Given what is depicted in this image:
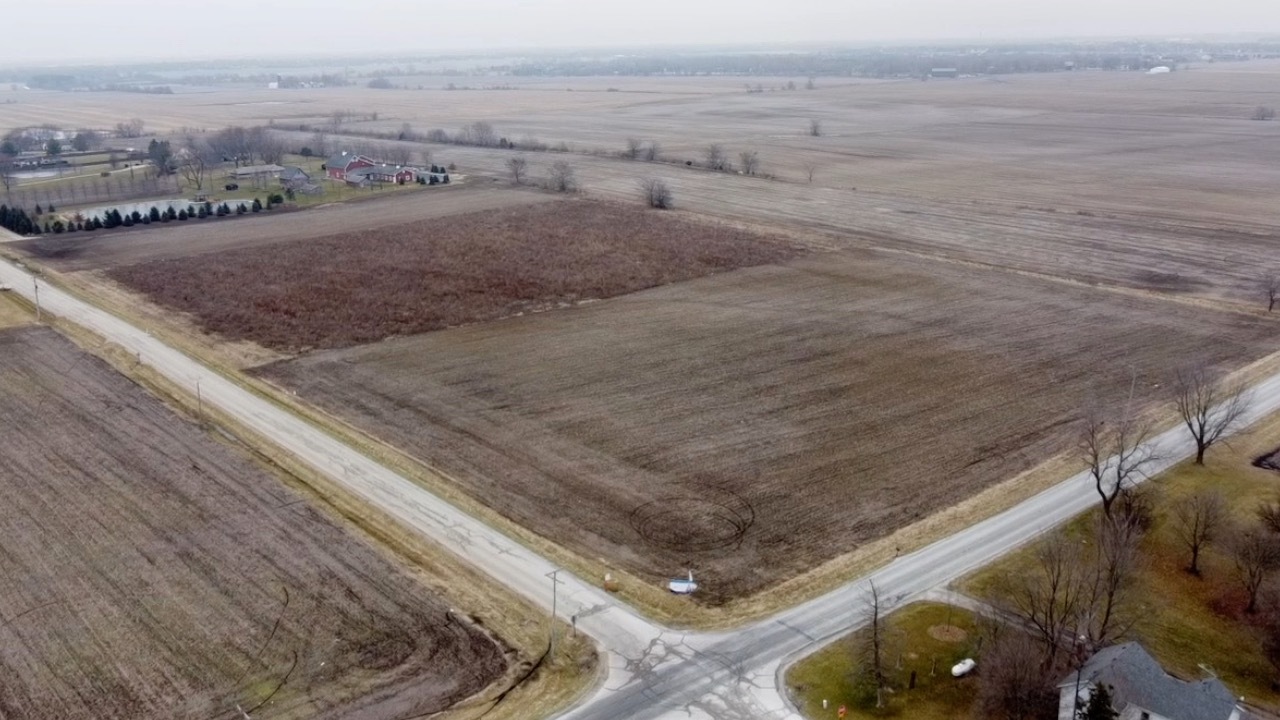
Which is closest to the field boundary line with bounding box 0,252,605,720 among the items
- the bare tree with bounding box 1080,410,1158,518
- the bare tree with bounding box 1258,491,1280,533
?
the bare tree with bounding box 1080,410,1158,518

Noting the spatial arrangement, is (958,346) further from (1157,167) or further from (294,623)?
(1157,167)

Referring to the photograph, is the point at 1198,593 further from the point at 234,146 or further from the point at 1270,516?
the point at 234,146

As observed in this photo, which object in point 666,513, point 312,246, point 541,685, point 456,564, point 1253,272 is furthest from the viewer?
point 312,246

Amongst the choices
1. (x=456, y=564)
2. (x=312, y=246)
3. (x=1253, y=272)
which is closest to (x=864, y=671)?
(x=456, y=564)

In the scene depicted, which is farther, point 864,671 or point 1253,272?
point 1253,272

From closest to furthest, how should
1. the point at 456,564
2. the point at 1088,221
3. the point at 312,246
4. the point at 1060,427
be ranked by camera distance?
1. the point at 456,564
2. the point at 1060,427
3. the point at 312,246
4. the point at 1088,221

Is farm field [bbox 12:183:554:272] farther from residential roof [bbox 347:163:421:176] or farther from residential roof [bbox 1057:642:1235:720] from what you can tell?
residential roof [bbox 1057:642:1235:720]

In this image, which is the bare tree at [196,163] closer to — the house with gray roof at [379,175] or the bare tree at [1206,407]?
the house with gray roof at [379,175]

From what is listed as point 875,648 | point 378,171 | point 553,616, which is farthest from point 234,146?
point 875,648
